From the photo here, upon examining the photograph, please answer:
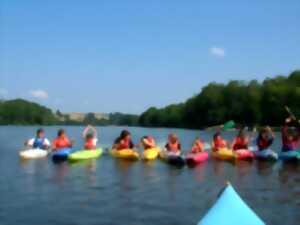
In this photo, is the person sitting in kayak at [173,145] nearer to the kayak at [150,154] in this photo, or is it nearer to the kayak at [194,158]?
the kayak at [150,154]

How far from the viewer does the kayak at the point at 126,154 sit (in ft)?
73.5

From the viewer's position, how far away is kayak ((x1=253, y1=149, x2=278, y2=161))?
2148 centimetres

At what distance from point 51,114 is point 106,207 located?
143615 millimetres

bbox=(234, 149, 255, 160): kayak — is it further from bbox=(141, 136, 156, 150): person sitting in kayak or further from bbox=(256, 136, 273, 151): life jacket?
bbox=(141, 136, 156, 150): person sitting in kayak

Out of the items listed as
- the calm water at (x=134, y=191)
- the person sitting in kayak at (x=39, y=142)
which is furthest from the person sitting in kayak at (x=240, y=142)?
the person sitting in kayak at (x=39, y=142)

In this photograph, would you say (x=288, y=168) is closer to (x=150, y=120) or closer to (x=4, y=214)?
(x=4, y=214)

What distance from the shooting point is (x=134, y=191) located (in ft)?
49.1

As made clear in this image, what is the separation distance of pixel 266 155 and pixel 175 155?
382 centimetres

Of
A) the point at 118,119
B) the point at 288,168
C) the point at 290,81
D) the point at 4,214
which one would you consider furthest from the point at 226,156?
the point at 118,119

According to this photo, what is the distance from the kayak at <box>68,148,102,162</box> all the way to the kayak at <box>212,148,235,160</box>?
5157mm

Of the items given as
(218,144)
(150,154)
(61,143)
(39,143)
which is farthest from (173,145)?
(39,143)

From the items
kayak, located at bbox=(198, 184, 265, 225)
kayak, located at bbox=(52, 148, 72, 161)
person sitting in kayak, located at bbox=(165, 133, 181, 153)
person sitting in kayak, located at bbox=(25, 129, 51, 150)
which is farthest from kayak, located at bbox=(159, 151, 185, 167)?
kayak, located at bbox=(198, 184, 265, 225)

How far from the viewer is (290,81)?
276 ft

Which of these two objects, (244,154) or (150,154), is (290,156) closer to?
(244,154)
